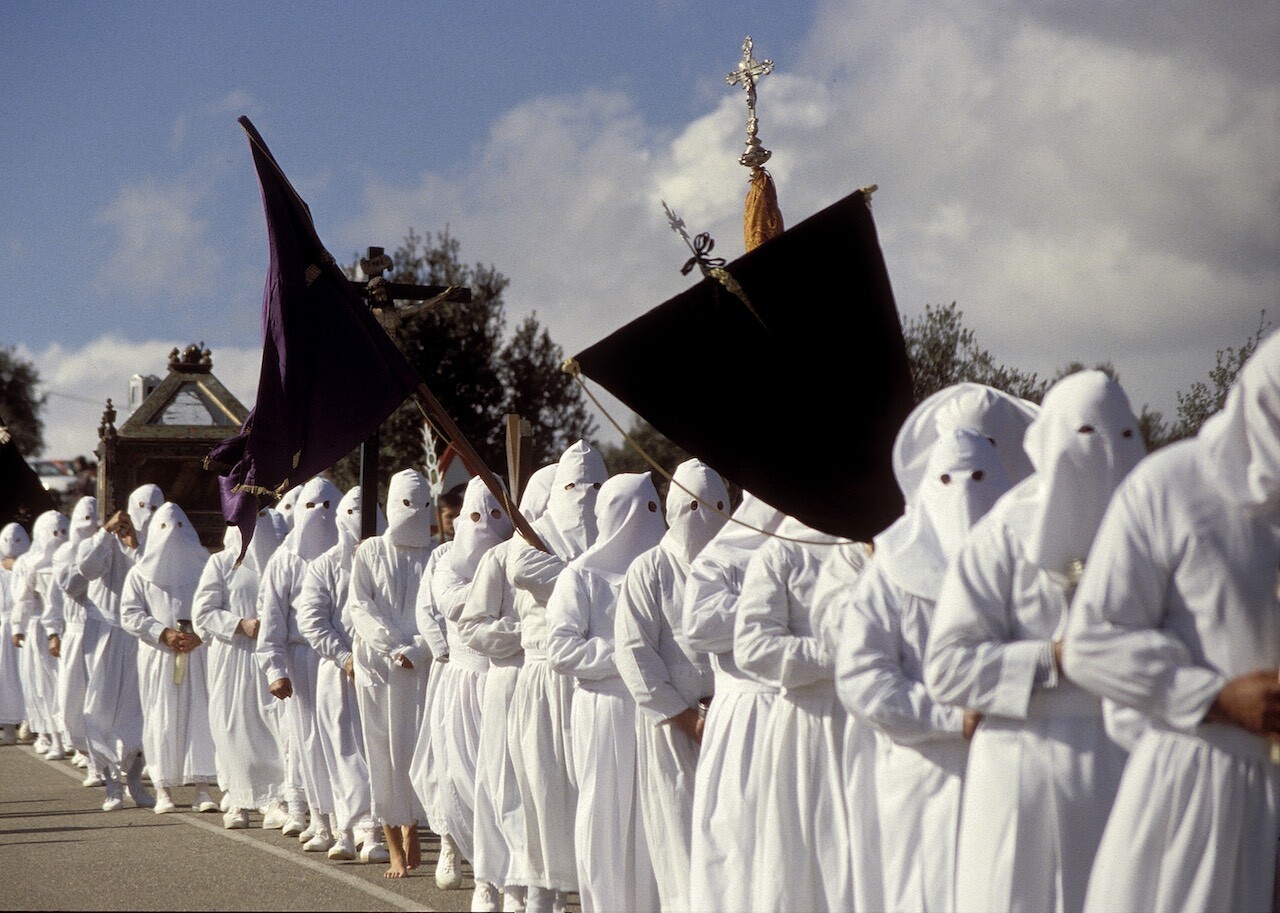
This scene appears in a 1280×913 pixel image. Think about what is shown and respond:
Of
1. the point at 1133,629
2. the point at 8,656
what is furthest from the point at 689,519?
the point at 8,656

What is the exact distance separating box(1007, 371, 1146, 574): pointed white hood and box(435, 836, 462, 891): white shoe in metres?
6.36

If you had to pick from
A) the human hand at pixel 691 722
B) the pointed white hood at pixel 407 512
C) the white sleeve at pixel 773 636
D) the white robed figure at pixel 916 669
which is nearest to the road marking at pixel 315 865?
the pointed white hood at pixel 407 512

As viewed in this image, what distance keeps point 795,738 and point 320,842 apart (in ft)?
19.6

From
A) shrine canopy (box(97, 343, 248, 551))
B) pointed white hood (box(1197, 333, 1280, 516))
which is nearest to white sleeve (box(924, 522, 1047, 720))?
pointed white hood (box(1197, 333, 1280, 516))

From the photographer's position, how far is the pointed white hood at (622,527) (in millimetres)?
8969

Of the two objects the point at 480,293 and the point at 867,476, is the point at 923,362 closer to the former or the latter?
the point at 867,476

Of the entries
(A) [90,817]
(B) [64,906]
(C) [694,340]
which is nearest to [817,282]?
(C) [694,340]

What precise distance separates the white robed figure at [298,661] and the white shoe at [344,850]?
37cm

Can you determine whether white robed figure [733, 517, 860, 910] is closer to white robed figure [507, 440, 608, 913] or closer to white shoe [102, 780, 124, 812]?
white robed figure [507, 440, 608, 913]

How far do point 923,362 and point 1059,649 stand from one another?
57.9 ft

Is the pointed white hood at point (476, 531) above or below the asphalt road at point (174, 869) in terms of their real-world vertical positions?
above

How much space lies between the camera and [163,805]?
14.5 m

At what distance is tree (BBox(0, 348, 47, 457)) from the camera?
70.9 metres

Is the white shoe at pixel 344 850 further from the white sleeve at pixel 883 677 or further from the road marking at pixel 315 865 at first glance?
the white sleeve at pixel 883 677
